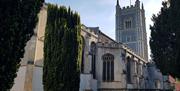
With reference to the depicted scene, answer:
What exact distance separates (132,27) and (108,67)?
58353 millimetres

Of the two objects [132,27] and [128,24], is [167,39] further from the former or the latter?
[128,24]

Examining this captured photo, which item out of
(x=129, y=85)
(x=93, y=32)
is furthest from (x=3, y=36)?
(x=129, y=85)

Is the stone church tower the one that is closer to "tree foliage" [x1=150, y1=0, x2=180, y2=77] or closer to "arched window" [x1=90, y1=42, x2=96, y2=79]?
"arched window" [x1=90, y1=42, x2=96, y2=79]

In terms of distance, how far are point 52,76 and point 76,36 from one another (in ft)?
10.5

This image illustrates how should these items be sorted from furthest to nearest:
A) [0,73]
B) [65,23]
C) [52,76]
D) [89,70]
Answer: [89,70], [65,23], [52,76], [0,73]

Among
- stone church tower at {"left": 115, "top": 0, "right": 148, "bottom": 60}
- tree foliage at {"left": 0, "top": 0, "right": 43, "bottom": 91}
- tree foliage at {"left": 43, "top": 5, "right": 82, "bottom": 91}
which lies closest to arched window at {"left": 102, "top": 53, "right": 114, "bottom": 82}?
tree foliage at {"left": 43, "top": 5, "right": 82, "bottom": 91}

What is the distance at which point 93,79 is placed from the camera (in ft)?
113

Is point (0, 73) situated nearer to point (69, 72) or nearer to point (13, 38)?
point (13, 38)

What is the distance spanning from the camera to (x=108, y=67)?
3703 cm

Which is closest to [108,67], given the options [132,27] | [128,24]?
[132,27]

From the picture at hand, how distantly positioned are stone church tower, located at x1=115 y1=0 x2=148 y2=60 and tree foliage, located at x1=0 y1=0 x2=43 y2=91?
270 ft

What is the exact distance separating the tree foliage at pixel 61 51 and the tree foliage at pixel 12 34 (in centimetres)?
634

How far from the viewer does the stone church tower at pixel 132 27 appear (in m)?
91.7

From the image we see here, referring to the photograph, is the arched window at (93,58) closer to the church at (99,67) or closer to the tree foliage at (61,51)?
the church at (99,67)
